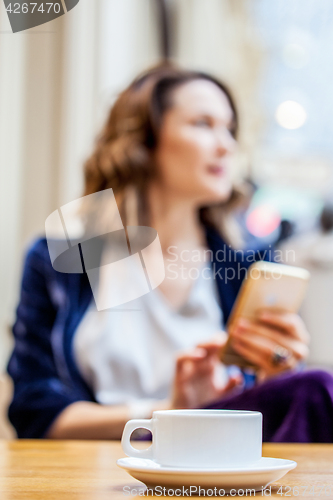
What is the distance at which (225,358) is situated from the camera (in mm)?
692

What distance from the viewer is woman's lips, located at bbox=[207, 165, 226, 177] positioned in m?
0.84

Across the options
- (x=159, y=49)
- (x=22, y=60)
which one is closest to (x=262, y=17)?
(x=159, y=49)

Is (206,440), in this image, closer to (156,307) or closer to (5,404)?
(156,307)

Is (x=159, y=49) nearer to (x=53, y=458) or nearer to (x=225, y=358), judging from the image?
(x=225, y=358)

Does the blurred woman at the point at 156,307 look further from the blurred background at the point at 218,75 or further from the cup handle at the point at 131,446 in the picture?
the cup handle at the point at 131,446

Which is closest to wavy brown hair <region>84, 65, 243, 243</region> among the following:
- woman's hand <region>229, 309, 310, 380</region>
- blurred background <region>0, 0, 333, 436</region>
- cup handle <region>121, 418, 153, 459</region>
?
blurred background <region>0, 0, 333, 436</region>

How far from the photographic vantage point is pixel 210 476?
0.21 metres

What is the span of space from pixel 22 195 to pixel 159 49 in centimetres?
77

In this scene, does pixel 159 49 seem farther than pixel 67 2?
Yes

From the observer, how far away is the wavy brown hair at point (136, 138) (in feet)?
2.86

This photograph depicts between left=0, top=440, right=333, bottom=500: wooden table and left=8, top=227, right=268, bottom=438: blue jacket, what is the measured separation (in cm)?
27

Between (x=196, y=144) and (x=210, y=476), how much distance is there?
0.66 metres

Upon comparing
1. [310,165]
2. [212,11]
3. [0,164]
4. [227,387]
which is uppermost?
[212,11]

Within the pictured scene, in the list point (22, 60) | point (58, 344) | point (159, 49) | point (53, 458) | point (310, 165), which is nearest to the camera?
point (53, 458)
